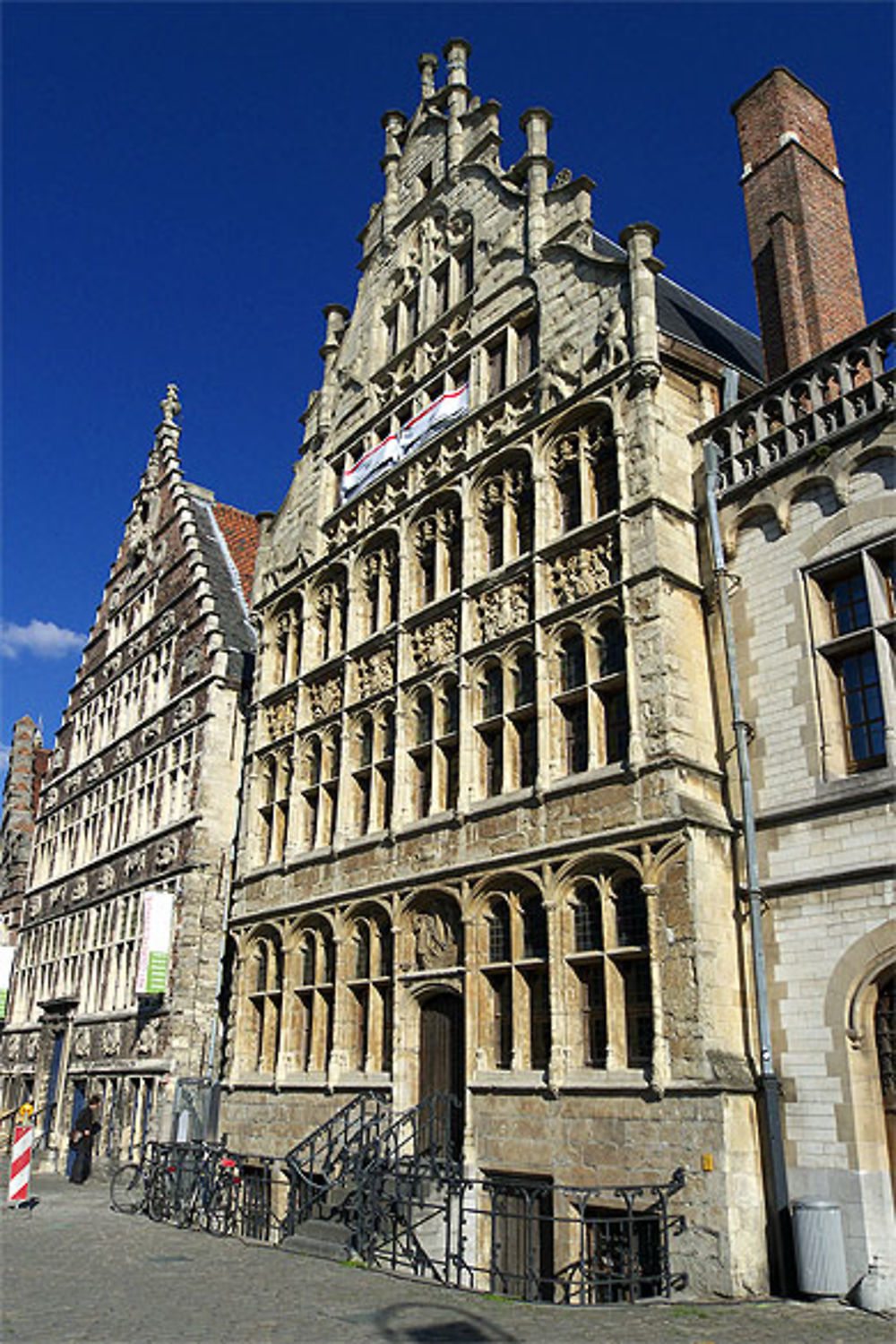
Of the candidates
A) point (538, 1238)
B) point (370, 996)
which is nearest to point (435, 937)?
point (370, 996)

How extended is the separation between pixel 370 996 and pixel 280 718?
706 centimetres

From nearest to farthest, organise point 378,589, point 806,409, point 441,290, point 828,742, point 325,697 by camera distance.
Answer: point 828,742 < point 806,409 < point 378,589 < point 325,697 < point 441,290

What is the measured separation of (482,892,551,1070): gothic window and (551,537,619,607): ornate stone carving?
14.1 ft

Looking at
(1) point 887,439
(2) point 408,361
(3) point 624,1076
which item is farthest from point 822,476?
(2) point 408,361

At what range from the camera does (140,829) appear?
27656mm

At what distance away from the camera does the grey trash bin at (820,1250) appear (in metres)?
10.4

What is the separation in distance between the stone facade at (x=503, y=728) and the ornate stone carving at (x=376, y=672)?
58mm

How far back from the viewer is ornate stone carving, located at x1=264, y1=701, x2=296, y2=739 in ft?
72.4

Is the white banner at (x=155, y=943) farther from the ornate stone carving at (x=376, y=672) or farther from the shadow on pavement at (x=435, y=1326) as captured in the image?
the shadow on pavement at (x=435, y=1326)

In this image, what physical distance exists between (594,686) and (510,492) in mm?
4325

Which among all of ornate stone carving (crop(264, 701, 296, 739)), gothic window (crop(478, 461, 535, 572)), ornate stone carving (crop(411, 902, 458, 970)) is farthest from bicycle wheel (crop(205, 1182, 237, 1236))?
gothic window (crop(478, 461, 535, 572))

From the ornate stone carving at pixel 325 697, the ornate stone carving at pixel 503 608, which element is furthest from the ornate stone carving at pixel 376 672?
the ornate stone carving at pixel 503 608

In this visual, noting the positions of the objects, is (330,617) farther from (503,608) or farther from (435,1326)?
(435,1326)

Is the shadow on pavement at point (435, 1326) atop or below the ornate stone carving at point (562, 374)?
below
